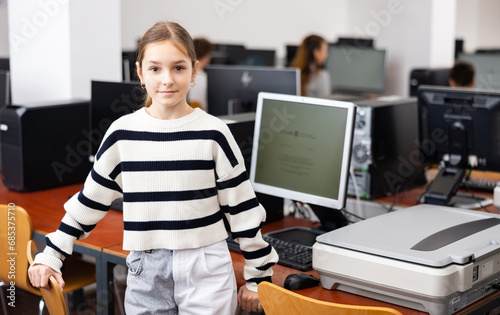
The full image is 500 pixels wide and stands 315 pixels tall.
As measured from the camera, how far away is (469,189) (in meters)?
2.95

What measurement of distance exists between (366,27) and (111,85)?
5183 millimetres

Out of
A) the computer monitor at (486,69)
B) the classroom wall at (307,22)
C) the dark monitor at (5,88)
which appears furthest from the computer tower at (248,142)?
the computer monitor at (486,69)

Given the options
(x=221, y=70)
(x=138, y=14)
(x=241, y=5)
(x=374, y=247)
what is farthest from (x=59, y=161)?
(x=241, y=5)

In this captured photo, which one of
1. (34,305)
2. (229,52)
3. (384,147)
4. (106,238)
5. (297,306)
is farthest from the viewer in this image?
(229,52)

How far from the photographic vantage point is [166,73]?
1.61 metres

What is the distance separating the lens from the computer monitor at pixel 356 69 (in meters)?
6.28

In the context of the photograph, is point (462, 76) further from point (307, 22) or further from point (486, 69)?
point (307, 22)

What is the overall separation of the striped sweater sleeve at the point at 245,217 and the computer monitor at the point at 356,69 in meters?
4.70

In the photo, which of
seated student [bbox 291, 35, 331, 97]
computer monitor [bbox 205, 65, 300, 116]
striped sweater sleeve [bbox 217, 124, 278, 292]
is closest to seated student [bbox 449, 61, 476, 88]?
seated student [bbox 291, 35, 331, 97]

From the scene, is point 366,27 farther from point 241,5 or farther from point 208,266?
point 208,266

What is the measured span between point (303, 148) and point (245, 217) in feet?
1.87

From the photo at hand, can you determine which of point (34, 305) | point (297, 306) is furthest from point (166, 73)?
point (34, 305)

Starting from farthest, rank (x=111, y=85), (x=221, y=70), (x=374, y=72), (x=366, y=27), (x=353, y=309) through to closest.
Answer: (x=366, y=27), (x=374, y=72), (x=221, y=70), (x=111, y=85), (x=353, y=309)

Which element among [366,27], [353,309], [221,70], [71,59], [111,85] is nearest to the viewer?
[353,309]
